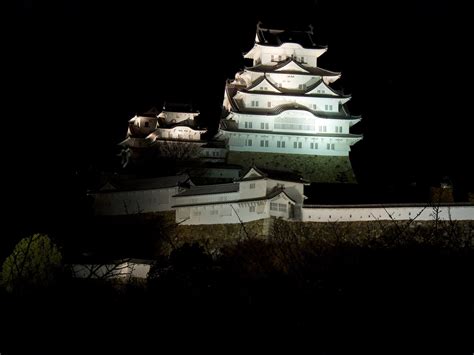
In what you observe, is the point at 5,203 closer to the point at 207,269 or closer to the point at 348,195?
the point at 207,269

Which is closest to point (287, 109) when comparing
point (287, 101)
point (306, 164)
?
point (287, 101)

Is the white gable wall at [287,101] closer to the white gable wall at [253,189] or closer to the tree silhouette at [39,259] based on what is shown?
the white gable wall at [253,189]

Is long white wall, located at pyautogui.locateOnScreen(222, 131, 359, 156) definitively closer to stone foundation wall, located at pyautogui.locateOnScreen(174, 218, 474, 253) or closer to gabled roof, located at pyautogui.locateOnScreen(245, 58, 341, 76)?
gabled roof, located at pyautogui.locateOnScreen(245, 58, 341, 76)

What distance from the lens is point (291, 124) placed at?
32375mm

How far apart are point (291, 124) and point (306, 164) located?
2463mm

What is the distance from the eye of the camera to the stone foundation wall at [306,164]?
3103 centimetres

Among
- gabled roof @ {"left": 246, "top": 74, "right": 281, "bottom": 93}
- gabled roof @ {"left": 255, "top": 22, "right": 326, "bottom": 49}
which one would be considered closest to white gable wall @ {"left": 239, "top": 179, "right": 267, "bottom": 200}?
gabled roof @ {"left": 246, "top": 74, "right": 281, "bottom": 93}

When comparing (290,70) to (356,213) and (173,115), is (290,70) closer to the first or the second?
(173,115)

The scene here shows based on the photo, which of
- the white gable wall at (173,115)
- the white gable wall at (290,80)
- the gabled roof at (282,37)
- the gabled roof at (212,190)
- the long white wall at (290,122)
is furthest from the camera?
the gabled roof at (282,37)

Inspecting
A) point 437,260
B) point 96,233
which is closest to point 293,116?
point 96,233

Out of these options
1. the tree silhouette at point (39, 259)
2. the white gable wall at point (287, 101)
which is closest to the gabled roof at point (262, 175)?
the tree silhouette at point (39, 259)

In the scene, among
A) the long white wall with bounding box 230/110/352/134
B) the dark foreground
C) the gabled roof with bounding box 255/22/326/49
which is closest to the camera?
the dark foreground

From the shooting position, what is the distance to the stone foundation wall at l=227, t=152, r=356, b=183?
31031 millimetres

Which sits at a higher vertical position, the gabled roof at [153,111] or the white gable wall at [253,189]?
the gabled roof at [153,111]
